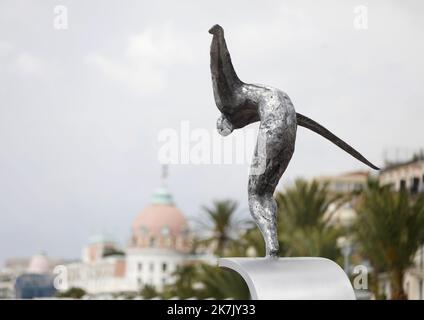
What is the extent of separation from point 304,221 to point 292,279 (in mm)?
25739

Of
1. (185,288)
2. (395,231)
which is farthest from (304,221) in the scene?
(185,288)

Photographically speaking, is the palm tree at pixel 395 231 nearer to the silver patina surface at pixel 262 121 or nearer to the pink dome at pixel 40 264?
the silver patina surface at pixel 262 121

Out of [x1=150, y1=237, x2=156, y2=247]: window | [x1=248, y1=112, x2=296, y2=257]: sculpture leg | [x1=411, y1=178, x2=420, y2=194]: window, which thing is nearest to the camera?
[x1=248, y1=112, x2=296, y2=257]: sculpture leg

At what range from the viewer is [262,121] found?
10.8m

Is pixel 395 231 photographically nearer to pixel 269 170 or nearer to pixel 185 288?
pixel 269 170

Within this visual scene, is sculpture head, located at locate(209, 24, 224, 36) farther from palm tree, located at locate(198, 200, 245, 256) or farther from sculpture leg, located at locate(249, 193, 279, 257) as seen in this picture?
palm tree, located at locate(198, 200, 245, 256)

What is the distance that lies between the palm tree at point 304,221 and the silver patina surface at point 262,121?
20914 millimetres

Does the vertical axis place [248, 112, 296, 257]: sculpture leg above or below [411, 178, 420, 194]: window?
above

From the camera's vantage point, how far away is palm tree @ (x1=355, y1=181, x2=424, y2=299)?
95.1ft

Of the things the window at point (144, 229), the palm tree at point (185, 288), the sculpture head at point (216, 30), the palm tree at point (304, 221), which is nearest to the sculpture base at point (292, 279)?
the sculpture head at point (216, 30)

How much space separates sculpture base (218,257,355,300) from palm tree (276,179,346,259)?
2142 cm

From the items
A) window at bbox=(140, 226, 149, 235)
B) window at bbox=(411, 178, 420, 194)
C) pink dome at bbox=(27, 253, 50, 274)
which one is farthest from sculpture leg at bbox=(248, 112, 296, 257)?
pink dome at bbox=(27, 253, 50, 274)

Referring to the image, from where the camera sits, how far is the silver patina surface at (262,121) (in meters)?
10.7
